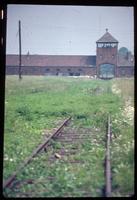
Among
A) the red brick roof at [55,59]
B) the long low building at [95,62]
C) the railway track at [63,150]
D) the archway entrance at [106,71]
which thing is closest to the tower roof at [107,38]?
the long low building at [95,62]

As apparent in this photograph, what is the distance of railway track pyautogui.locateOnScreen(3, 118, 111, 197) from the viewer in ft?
13.9

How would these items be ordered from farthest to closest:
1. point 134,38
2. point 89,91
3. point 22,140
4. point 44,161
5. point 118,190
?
point 89,91, point 22,140, point 44,161, point 134,38, point 118,190

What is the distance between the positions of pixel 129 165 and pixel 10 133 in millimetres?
2255

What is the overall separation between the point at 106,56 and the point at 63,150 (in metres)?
2.09

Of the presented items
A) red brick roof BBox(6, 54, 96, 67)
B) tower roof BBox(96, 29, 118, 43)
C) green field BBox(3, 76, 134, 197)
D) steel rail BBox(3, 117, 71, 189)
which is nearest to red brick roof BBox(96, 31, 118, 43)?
tower roof BBox(96, 29, 118, 43)

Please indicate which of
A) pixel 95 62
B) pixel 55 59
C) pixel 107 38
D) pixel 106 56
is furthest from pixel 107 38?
pixel 55 59

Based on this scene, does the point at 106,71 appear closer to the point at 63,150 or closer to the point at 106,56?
the point at 106,56

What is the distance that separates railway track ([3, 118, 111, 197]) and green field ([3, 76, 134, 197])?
0.29ft

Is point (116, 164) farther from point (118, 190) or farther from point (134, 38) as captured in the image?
point (134, 38)

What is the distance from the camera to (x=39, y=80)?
6.31 metres

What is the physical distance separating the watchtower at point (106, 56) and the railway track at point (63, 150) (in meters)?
1.34

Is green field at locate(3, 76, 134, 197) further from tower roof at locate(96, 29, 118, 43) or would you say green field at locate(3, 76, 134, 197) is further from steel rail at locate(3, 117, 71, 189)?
tower roof at locate(96, 29, 118, 43)

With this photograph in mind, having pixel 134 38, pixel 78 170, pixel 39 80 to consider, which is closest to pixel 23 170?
pixel 78 170

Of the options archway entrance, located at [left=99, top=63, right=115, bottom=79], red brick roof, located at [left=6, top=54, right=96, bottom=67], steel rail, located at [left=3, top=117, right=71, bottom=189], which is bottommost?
steel rail, located at [left=3, top=117, right=71, bottom=189]
